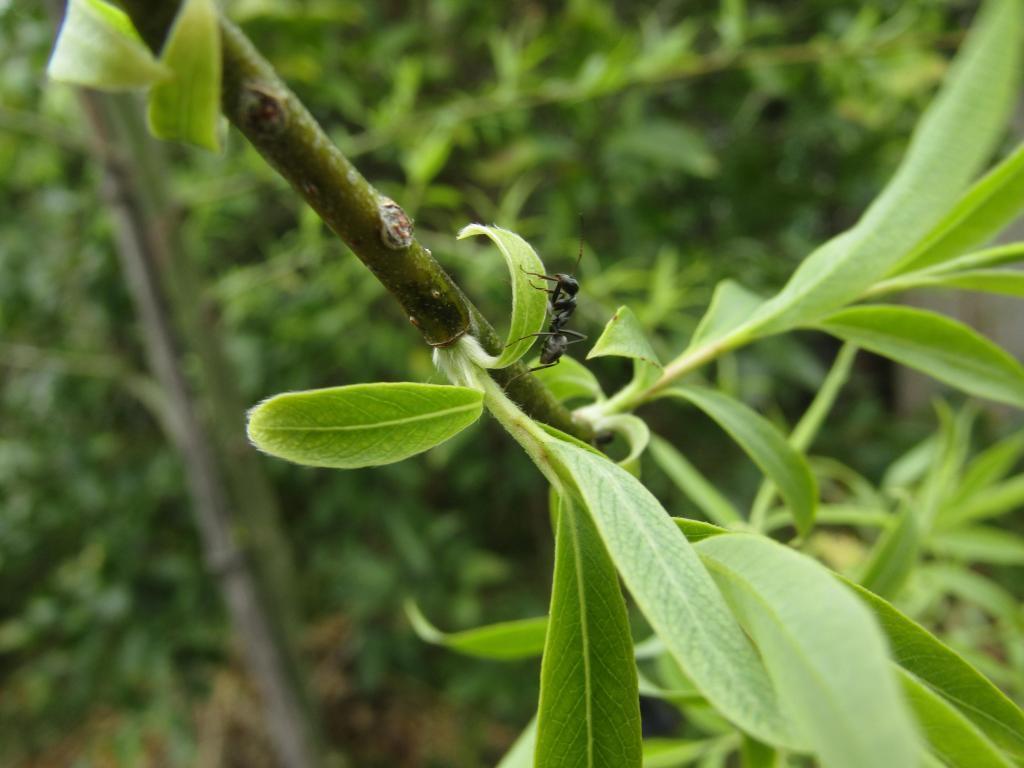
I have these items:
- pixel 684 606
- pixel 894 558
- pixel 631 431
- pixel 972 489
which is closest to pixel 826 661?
pixel 684 606

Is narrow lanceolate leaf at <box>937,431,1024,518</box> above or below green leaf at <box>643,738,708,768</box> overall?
below

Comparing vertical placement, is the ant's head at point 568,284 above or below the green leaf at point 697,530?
below

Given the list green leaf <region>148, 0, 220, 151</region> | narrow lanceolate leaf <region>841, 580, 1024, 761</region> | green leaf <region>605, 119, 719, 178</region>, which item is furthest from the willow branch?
green leaf <region>605, 119, 719, 178</region>

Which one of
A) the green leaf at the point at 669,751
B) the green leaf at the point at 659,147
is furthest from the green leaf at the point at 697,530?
the green leaf at the point at 659,147

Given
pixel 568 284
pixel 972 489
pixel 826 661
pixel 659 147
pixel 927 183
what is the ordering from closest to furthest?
pixel 826 661
pixel 927 183
pixel 568 284
pixel 972 489
pixel 659 147

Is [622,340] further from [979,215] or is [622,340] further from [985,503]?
[985,503]

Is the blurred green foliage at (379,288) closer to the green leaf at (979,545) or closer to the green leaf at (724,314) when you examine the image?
the green leaf at (979,545)

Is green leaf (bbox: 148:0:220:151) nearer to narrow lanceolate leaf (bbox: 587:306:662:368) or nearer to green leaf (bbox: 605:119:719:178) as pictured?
narrow lanceolate leaf (bbox: 587:306:662:368)
